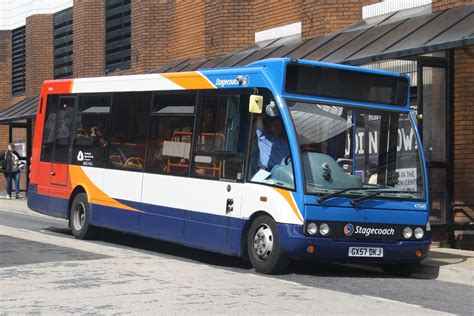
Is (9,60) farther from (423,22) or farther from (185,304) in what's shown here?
(185,304)

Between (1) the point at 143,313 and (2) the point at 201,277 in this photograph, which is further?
(2) the point at 201,277

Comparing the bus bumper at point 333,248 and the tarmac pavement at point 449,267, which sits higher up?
the bus bumper at point 333,248

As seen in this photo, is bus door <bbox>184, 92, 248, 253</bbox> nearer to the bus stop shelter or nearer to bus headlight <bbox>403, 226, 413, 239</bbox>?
bus headlight <bbox>403, 226, 413, 239</bbox>

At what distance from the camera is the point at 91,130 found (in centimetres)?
1332

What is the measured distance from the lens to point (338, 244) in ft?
31.1

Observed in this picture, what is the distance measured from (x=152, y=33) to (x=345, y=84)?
14.6m

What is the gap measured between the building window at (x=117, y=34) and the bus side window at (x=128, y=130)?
13.1 metres

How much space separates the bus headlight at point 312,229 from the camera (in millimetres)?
9289

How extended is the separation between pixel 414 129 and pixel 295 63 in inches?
75.2

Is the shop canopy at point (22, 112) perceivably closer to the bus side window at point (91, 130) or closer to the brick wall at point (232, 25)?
the brick wall at point (232, 25)

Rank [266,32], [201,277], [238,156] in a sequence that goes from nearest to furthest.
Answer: [201,277] < [238,156] < [266,32]

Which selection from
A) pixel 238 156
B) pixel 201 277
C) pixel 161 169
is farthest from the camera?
pixel 161 169

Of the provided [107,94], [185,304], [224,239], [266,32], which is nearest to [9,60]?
[266,32]

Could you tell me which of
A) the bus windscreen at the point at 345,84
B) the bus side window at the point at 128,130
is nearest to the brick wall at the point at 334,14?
the bus side window at the point at 128,130
